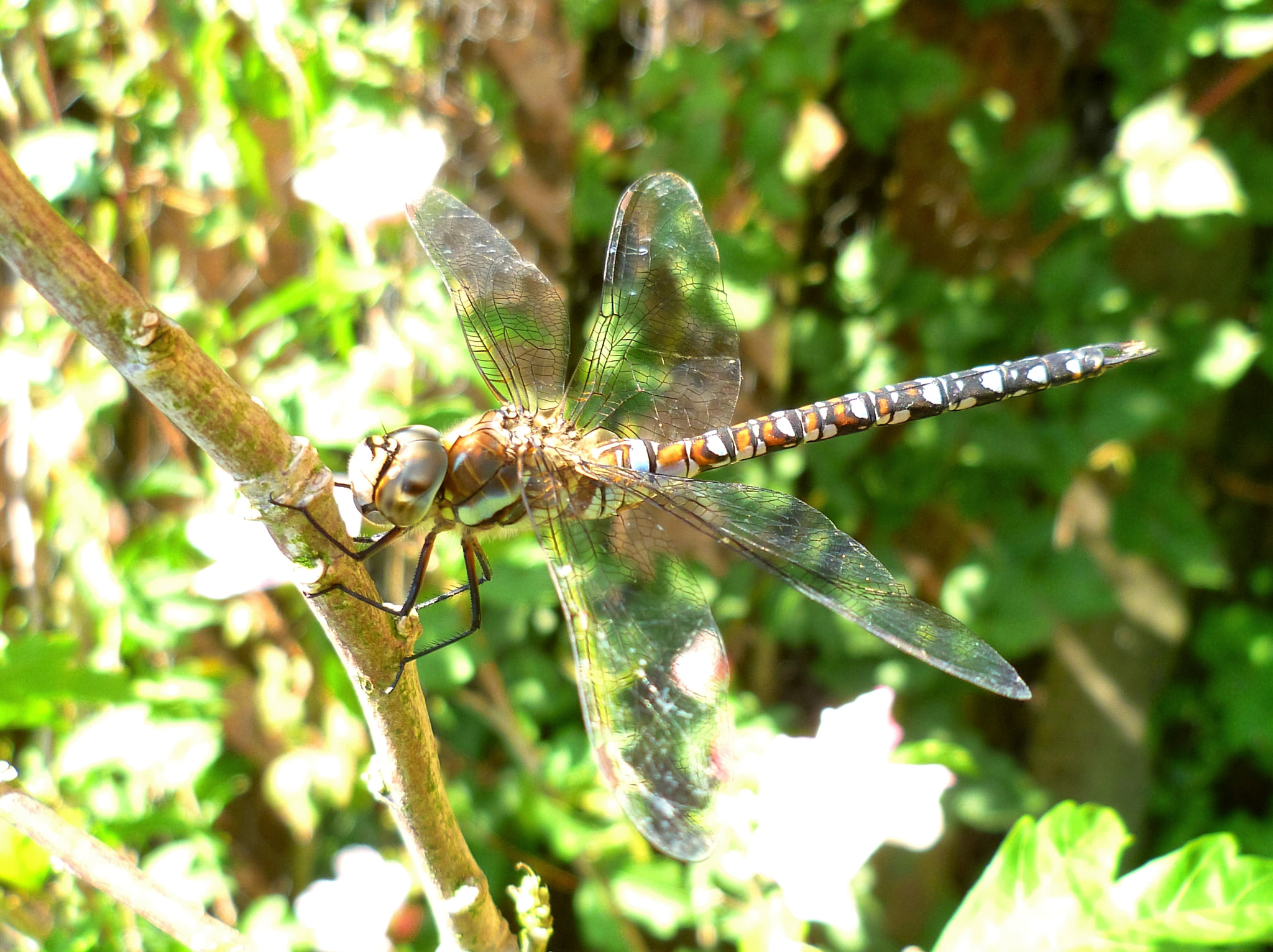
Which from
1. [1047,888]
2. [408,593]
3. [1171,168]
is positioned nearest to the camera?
[408,593]

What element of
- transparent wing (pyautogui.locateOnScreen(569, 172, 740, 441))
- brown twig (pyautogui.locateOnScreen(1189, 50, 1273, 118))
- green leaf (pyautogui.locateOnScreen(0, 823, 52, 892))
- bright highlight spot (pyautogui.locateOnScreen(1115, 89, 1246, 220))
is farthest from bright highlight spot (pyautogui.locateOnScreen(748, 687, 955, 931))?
brown twig (pyautogui.locateOnScreen(1189, 50, 1273, 118))

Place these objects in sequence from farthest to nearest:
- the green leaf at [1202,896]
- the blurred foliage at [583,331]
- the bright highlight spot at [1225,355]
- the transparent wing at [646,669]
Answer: the bright highlight spot at [1225,355], the blurred foliage at [583,331], the green leaf at [1202,896], the transparent wing at [646,669]

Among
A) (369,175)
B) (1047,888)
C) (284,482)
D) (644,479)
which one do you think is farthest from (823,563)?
(369,175)

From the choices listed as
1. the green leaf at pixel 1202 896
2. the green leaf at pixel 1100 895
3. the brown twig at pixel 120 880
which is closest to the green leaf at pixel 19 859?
the brown twig at pixel 120 880

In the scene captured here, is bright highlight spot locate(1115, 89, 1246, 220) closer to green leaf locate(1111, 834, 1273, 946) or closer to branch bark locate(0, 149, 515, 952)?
green leaf locate(1111, 834, 1273, 946)

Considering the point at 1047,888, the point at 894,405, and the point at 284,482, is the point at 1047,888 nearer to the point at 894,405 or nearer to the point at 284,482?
the point at 894,405

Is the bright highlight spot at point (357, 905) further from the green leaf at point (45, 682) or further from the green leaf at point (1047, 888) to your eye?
the green leaf at point (1047, 888)
